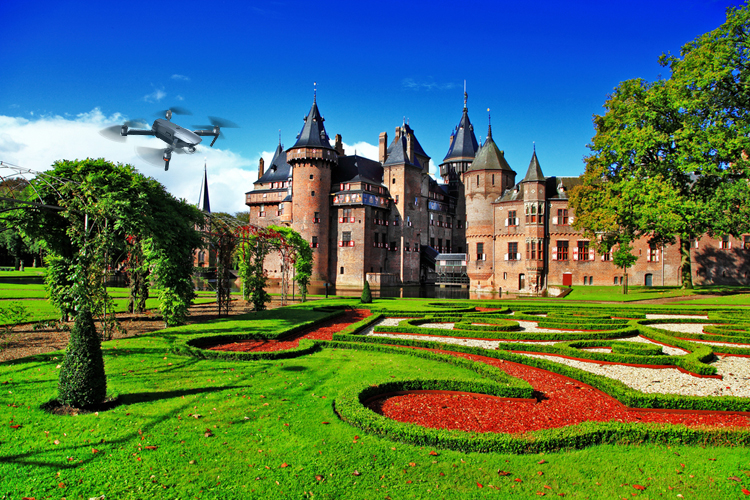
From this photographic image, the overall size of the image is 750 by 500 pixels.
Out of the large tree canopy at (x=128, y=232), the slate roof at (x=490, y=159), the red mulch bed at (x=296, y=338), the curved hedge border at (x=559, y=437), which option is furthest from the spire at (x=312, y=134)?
the curved hedge border at (x=559, y=437)

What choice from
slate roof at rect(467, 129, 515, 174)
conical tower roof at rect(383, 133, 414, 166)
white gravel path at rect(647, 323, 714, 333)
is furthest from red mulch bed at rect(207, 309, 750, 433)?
conical tower roof at rect(383, 133, 414, 166)

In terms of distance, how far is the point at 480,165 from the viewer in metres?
52.1

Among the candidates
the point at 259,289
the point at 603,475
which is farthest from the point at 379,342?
the point at 259,289

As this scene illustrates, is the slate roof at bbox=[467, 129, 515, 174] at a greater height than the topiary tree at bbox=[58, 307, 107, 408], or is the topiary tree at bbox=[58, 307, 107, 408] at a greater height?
the slate roof at bbox=[467, 129, 515, 174]

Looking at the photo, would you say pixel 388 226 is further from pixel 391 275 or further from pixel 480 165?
pixel 480 165

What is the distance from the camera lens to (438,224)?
67500 millimetres

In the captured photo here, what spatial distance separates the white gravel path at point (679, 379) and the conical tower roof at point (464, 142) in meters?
65.2

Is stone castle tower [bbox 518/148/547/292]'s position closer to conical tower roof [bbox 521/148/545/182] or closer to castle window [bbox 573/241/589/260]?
conical tower roof [bbox 521/148/545/182]

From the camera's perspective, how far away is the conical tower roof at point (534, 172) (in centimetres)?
4581

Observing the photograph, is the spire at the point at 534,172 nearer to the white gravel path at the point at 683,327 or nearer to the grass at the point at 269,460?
the white gravel path at the point at 683,327

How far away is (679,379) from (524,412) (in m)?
4.30

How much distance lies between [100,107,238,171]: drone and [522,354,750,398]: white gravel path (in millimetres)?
12017

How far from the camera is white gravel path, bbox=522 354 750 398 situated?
27.5 ft

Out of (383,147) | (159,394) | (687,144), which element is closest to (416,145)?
(383,147)
